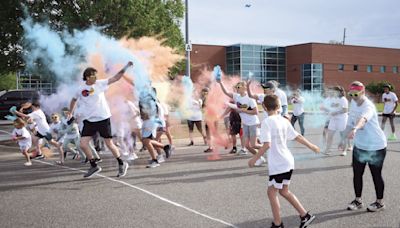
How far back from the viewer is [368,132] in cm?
511

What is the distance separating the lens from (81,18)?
1209 cm

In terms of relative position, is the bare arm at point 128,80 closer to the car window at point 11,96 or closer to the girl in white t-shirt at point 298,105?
the girl in white t-shirt at point 298,105

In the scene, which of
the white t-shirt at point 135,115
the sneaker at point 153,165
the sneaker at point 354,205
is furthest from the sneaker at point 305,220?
the white t-shirt at point 135,115

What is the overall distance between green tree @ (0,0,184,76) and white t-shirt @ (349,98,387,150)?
309 inches

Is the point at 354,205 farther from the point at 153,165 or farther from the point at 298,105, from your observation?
the point at 298,105

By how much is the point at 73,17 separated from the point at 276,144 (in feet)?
31.7

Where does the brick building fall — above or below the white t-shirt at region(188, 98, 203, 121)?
above

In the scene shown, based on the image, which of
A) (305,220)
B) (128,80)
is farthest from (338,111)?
(305,220)

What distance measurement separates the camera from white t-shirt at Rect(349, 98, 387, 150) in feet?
16.6

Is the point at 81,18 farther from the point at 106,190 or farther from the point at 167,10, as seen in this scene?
the point at 106,190

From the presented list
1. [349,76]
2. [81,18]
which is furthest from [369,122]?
[349,76]

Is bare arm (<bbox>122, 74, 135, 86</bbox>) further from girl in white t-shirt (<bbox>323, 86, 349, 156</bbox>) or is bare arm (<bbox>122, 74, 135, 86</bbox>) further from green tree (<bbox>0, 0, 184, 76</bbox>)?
girl in white t-shirt (<bbox>323, 86, 349, 156</bbox>)

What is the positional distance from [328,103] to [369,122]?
4.31m

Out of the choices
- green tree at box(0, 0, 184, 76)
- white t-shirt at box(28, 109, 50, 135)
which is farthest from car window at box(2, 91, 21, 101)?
white t-shirt at box(28, 109, 50, 135)
